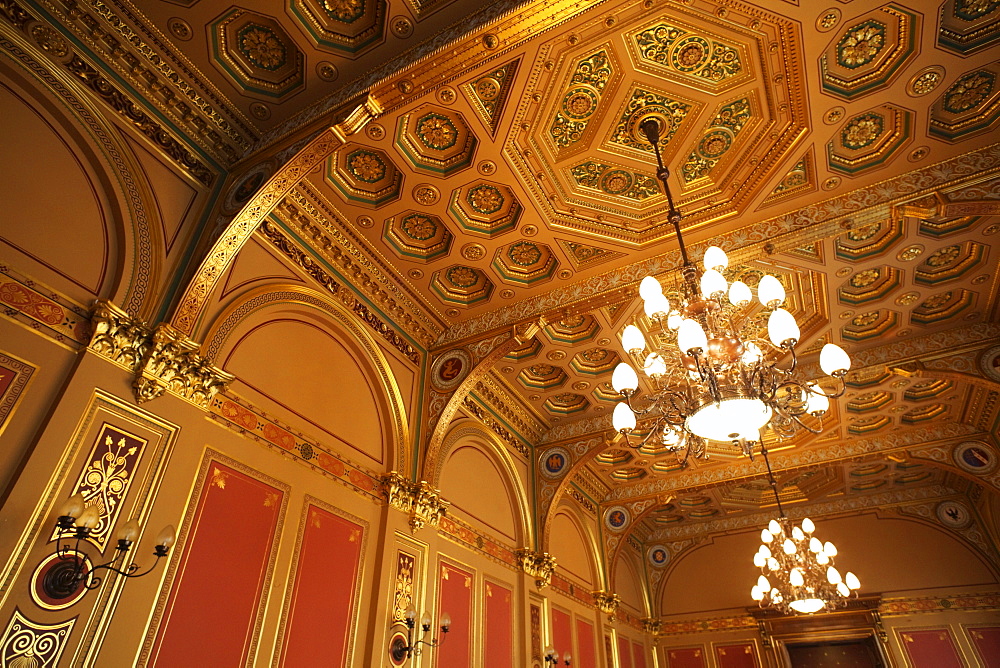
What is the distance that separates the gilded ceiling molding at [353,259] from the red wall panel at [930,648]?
41.8 feet

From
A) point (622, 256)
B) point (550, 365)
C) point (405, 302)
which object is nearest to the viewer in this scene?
point (622, 256)

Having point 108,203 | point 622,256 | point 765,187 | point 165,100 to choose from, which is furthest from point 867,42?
point 108,203

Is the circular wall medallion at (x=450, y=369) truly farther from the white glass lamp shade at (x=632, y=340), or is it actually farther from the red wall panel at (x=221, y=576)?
the white glass lamp shade at (x=632, y=340)

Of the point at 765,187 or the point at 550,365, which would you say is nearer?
the point at 765,187

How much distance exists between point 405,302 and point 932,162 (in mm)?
6463

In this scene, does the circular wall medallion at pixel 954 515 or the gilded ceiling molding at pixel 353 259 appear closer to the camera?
the gilded ceiling molding at pixel 353 259

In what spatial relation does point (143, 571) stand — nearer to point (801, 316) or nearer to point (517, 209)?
point (517, 209)

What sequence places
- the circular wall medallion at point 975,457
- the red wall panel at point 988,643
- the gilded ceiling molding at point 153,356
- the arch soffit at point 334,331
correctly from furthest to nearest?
the red wall panel at point 988,643 → the circular wall medallion at point 975,457 → the arch soffit at point 334,331 → the gilded ceiling molding at point 153,356

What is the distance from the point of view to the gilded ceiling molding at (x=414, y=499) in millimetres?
6820

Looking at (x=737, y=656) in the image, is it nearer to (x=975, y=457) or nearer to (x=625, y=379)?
(x=975, y=457)

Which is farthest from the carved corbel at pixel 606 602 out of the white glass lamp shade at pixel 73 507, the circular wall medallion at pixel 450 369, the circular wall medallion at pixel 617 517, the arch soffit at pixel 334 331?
the white glass lamp shade at pixel 73 507

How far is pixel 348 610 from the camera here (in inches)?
230

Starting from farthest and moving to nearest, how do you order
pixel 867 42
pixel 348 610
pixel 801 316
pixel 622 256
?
pixel 801 316
pixel 622 256
pixel 348 610
pixel 867 42

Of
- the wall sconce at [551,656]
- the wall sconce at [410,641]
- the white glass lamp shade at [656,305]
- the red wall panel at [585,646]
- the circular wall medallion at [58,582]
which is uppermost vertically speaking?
the white glass lamp shade at [656,305]
